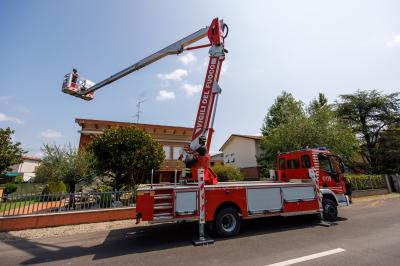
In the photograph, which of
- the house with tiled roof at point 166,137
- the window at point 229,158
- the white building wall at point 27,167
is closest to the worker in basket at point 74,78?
the house with tiled roof at point 166,137

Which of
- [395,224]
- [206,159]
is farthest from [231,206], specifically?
[395,224]

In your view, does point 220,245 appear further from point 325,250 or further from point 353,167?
point 353,167

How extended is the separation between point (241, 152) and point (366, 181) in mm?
15468

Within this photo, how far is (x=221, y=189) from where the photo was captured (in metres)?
7.16

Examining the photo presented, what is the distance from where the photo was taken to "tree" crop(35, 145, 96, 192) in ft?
45.3

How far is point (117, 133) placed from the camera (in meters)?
15.4

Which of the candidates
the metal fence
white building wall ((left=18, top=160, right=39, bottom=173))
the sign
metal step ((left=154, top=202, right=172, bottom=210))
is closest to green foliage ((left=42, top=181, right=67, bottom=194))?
the metal fence

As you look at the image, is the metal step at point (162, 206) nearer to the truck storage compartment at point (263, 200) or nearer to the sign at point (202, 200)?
the sign at point (202, 200)

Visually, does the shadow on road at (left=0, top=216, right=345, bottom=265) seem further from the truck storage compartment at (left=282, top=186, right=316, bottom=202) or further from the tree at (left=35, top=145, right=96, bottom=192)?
the tree at (left=35, top=145, right=96, bottom=192)

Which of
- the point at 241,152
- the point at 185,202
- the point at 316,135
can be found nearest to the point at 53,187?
the point at 185,202

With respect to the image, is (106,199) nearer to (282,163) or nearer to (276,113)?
(282,163)

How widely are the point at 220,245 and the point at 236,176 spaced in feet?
48.3

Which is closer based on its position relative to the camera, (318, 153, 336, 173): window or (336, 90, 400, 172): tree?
(318, 153, 336, 173): window

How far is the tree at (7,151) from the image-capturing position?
896 inches
